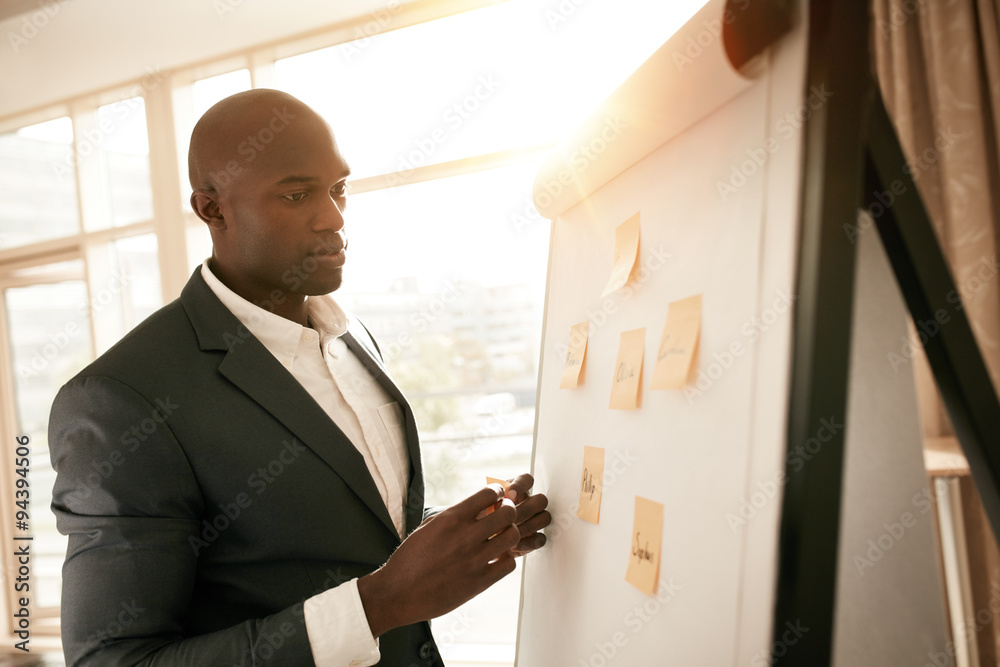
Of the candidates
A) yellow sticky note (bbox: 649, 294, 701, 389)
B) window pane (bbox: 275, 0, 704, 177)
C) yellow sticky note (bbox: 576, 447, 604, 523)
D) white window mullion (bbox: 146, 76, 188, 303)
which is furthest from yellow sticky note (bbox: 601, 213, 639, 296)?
white window mullion (bbox: 146, 76, 188, 303)

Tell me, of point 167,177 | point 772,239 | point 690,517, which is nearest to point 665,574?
point 690,517

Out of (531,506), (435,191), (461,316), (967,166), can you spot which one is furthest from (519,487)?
(435,191)

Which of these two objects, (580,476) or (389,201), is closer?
(580,476)

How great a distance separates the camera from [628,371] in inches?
29.3

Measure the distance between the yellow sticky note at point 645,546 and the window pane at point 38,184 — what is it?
4.65m

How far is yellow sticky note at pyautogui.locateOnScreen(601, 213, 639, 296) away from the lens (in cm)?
75

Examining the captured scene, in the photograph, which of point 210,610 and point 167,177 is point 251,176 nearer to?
point 210,610

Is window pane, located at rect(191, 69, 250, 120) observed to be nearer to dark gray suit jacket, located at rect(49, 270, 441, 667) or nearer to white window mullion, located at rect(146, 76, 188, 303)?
white window mullion, located at rect(146, 76, 188, 303)

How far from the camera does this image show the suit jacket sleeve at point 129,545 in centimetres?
77

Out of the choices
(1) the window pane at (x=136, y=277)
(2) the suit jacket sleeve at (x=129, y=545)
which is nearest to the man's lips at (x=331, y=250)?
(2) the suit jacket sleeve at (x=129, y=545)

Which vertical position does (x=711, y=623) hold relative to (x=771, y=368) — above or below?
below

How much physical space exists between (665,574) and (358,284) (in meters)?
3.24

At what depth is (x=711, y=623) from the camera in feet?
1.73

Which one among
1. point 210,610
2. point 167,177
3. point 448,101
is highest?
point 448,101
